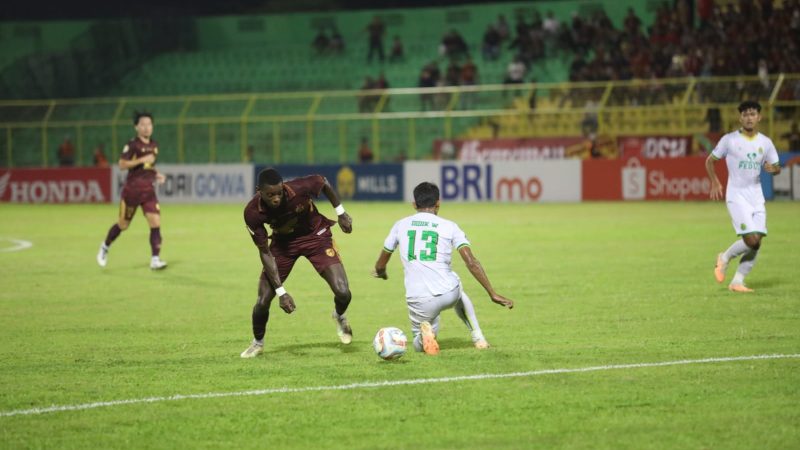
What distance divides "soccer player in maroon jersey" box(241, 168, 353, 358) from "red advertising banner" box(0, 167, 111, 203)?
3237 centimetres

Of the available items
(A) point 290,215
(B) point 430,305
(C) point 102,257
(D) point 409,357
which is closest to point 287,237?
(A) point 290,215

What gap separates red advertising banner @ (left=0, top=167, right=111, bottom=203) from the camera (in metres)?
41.1

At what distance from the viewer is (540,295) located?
13.9 metres

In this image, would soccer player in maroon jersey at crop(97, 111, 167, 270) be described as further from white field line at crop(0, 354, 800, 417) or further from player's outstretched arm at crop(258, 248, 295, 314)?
white field line at crop(0, 354, 800, 417)

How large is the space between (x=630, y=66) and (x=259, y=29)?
19.7 m

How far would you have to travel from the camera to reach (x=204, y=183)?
40.3 metres


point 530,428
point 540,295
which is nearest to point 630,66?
point 540,295

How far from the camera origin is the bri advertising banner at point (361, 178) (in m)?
38.0

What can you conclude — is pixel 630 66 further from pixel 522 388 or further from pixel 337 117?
pixel 522 388

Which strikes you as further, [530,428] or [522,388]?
[522,388]

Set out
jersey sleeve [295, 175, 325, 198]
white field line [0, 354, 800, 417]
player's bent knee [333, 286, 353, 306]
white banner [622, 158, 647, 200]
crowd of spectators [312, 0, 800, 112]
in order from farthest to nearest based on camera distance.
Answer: crowd of spectators [312, 0, 800, 112]
white banner [622, 158, 647, 200]
player's bent knee [333, 286, 353, 306]
jersey sleeve [295, 175, 325, 198]
white field line [0, 354, 800, 417]

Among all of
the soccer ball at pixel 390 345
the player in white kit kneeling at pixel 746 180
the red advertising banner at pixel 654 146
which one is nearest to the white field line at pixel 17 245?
the player in white kit kneeling at pixel 746 180

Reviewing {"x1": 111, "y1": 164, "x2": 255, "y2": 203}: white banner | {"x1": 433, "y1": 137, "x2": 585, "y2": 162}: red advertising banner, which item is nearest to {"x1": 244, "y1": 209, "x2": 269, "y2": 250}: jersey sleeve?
{"x1": 433, "y1": 137, "x2": 585, "y2": 162}: red advertising banner

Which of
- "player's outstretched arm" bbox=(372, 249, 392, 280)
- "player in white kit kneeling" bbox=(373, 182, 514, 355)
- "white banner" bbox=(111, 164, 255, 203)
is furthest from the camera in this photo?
"white banner" bbox=(111, 164, 255, 203)
